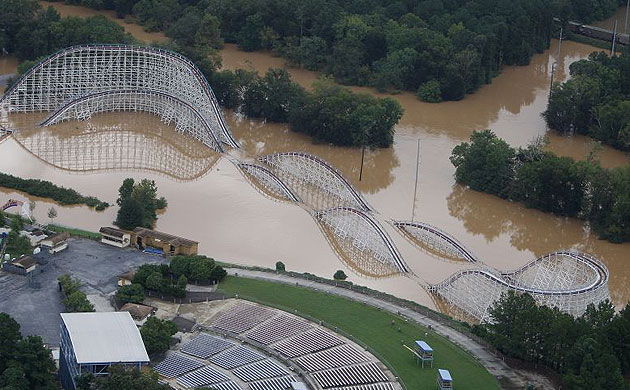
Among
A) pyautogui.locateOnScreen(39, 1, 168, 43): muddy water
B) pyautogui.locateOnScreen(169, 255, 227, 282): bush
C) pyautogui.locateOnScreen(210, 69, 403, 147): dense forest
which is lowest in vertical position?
pyautogui.locateOnScreen(169, 255, 227, 282): bush

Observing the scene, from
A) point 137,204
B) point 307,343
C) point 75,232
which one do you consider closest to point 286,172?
point 137,204

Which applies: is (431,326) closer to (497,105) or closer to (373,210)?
(373,210)

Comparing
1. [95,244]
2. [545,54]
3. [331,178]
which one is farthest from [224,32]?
[95,244]

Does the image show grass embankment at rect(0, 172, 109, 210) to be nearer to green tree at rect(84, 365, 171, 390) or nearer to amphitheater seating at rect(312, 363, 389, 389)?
amphitheater seating at rect(312, 363, 389, 389)

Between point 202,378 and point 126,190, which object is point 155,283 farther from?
point 126,190

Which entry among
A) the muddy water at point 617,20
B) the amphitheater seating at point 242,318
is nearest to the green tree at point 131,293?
the amphitheater seating at point 242,318

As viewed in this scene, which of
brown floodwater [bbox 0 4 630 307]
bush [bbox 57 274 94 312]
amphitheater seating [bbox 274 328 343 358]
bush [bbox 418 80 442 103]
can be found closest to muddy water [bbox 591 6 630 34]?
brown floodwater [bbox 0 4 630 307]

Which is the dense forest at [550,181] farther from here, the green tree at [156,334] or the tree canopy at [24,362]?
the tree canopy at [24,362]
